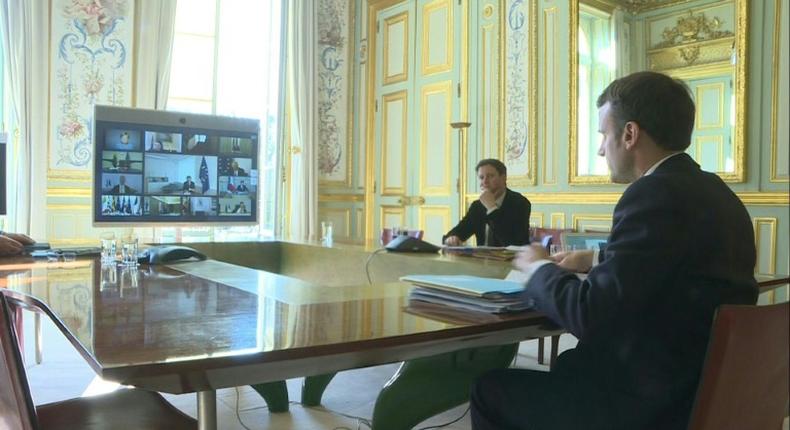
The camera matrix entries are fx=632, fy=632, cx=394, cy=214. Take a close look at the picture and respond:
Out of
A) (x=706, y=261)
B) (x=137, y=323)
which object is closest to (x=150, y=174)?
(x=137, y=323)

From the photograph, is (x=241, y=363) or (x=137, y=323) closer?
A: (x=241, y=363)

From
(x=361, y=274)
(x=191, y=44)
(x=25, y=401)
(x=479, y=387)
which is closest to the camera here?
(x=25, y=401)

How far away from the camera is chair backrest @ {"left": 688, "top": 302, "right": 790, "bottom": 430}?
0.94m

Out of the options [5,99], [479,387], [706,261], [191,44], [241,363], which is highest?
[191,44]

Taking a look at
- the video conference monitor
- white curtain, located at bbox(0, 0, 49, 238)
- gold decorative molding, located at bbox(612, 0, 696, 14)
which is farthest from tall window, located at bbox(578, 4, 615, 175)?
white curtain, located at bbox(0, 0, 49, 238)

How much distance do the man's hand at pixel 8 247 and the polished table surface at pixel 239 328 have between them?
2.54 feet

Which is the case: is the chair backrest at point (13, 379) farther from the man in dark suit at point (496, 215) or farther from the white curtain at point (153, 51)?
the white curtain at point (153, 51)

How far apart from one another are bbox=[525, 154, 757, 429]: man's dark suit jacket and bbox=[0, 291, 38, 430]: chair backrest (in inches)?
34.5

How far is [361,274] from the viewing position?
2.57 metres

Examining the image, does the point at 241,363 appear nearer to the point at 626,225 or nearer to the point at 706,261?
the point at 626,225

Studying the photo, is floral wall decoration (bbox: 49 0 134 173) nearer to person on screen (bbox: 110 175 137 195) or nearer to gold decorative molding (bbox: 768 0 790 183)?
person on screen (bbox: 110 175 137 195)

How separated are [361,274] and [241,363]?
173cm

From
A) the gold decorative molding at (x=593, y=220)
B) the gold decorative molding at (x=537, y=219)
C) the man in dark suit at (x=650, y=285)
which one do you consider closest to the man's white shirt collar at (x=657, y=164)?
the man in dark suit at (x=650, y=285)

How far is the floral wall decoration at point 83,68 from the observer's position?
517 centimetres
